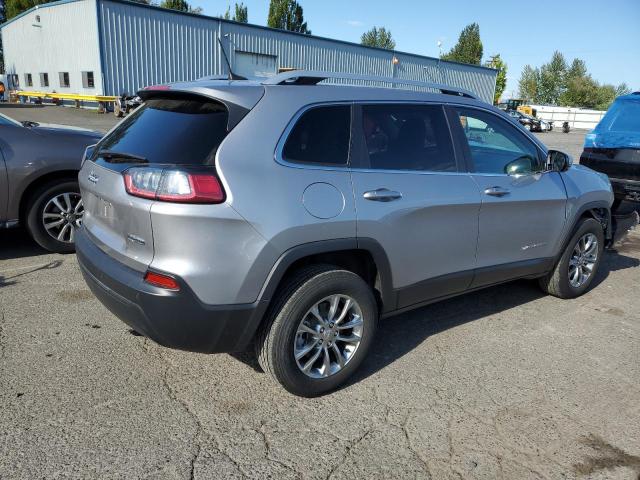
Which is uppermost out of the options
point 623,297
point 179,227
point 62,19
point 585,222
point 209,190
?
point 62,19

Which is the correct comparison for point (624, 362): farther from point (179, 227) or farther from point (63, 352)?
point (63, 352)

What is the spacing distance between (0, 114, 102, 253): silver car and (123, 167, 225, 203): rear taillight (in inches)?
118

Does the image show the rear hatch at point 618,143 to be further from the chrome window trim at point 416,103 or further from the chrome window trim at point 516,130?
the chrome window trim at point 416,103

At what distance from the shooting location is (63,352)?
3.42 meters

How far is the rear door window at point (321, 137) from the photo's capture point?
2.85 m

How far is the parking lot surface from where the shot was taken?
2525mm

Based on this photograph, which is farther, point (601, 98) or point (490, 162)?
point (601, 98)

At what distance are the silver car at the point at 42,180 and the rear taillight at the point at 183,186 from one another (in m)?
3.00

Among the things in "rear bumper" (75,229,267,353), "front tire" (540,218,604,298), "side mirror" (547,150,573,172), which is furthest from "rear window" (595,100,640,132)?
"rear bumper" (75,229,267,353)

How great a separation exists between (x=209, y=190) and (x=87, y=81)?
29.1 meters

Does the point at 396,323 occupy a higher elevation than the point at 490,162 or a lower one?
lower

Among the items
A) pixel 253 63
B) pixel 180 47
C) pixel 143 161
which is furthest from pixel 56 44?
pixel 143 161

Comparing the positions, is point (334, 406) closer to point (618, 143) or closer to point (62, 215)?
point (62, 215)

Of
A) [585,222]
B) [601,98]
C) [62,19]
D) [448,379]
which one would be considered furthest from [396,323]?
[601,98]
